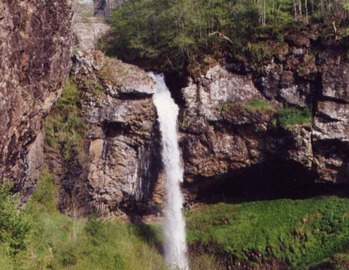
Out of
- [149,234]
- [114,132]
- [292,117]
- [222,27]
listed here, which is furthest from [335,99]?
[149,234]

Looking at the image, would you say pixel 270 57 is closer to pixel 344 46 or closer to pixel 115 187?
pixel 344 46

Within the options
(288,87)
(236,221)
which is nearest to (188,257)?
(236,221)

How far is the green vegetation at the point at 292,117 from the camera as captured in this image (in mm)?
27391

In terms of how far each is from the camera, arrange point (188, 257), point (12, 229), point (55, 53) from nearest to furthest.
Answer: point (12, 229), point (55, 53), point (188, 257)

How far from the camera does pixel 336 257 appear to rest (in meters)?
23.4

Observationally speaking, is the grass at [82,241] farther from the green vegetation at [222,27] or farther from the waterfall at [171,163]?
the green vegetation at [222,27]

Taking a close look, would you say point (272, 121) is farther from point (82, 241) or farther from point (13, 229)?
point (13, 229)

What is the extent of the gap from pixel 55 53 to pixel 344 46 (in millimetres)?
13566

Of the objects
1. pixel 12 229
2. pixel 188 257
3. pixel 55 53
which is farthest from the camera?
pixel 188 257

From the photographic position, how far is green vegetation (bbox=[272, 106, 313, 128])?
27391mm

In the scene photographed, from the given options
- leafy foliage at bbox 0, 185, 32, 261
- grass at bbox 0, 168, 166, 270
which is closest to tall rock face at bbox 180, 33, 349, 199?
grass at bbox 0, 168, 166, 270

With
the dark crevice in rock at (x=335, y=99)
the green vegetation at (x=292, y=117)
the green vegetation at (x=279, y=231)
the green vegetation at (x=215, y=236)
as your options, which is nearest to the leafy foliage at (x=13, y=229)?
the green vegetation at (x=215, y=236)

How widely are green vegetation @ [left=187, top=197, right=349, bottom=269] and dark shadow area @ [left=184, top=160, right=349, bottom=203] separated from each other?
0.78m

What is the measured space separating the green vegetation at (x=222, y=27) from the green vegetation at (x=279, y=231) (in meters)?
7.61
